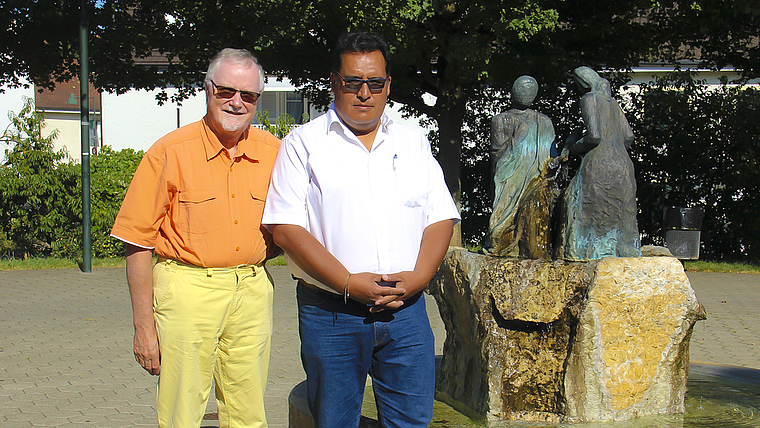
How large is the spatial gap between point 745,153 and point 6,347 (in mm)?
12103

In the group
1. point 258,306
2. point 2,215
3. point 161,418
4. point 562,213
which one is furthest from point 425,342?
point 2,215

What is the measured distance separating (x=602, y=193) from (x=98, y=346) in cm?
491

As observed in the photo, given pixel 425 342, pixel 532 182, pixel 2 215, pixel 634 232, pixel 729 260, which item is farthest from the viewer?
pixel 729 260

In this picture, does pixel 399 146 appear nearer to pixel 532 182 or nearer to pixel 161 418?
pixel 161 418

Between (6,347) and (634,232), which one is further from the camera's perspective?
(6,347)

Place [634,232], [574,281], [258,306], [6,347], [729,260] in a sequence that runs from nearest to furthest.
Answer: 1. [258,306]
2. [574,281]
3. [634,232]
4. [6,347]
5. [729,260]

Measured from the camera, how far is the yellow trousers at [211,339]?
284cm

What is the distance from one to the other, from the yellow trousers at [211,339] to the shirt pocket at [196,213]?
0.48 feet

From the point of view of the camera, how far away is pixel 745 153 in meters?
13.5

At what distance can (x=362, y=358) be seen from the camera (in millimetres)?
2713

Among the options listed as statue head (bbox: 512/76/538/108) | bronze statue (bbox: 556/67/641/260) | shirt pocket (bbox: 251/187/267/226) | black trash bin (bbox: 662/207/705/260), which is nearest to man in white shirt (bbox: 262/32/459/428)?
shirt pocket (bbox: 251/187/267/226)

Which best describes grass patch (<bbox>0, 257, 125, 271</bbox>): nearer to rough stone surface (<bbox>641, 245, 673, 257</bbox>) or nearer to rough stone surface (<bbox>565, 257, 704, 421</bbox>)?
rough stone surface (<bbox>641, 245, 673, 257</bbox>)

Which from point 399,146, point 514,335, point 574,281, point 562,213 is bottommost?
point 514,335

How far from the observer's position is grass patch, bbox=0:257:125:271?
12.7 m
